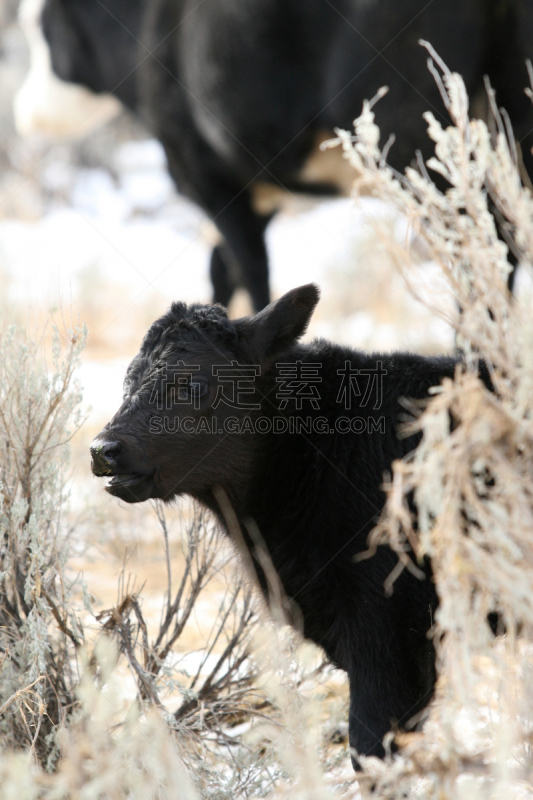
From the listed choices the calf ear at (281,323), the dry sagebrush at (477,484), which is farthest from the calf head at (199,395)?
the dry sagebrush at (477,484)

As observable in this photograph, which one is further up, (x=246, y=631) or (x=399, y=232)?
(x=399, y=232)

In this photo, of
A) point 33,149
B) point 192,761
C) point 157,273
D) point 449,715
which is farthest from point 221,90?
point 33,149

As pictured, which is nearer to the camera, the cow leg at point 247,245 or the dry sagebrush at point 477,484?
the dry sagebrush at point 477,484

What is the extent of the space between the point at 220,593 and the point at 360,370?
2.33 meters

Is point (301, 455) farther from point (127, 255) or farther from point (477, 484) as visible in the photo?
point (127, 255)

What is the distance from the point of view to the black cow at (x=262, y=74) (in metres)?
5.09

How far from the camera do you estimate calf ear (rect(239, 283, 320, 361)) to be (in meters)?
3.28

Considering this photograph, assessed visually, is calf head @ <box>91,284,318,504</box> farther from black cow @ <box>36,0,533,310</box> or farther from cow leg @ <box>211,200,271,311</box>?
cow leg @ <box>211,200,271,311</box>

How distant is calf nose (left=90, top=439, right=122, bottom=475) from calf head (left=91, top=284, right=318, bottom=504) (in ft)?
0.24

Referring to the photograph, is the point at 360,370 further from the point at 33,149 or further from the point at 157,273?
the point at 33,149

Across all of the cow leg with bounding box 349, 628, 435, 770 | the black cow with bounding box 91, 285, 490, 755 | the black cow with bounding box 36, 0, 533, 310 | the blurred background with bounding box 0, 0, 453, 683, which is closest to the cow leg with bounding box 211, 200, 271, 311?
the black cow with bounding box 36, 0, 533, 310

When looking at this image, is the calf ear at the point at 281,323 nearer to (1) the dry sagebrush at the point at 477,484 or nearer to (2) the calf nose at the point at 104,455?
(2) the calf nose at the point at 104,455

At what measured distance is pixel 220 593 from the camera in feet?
17.1

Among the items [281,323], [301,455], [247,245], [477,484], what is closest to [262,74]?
[247,245]
